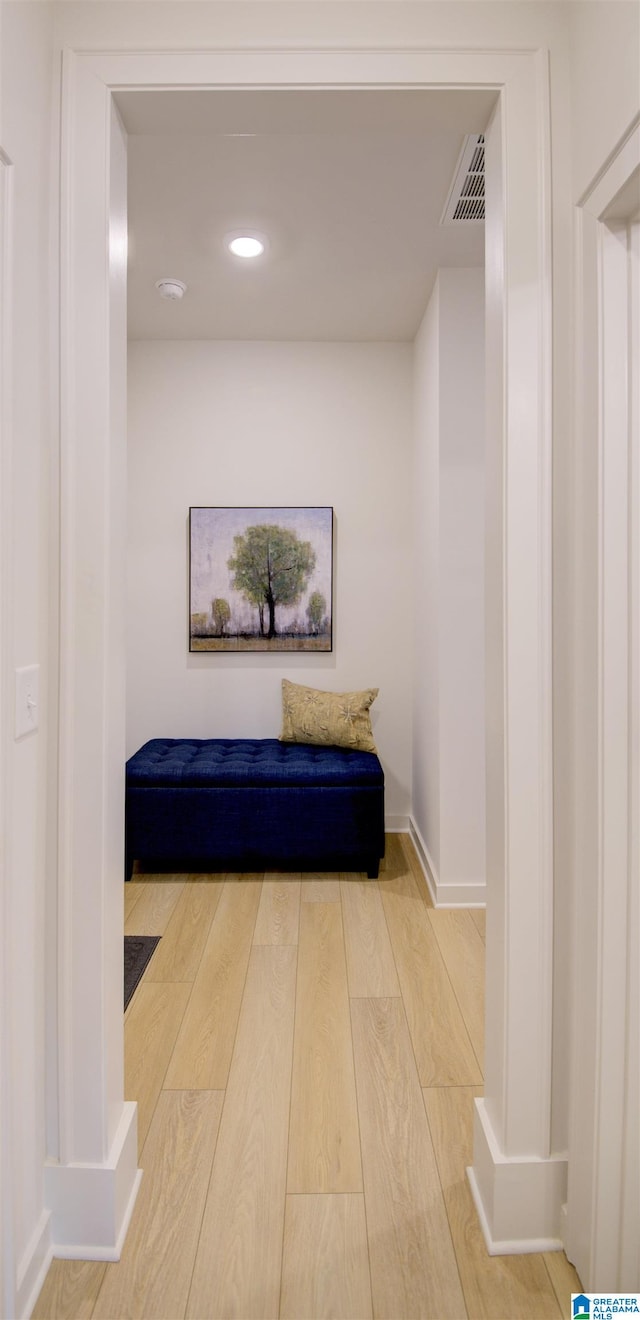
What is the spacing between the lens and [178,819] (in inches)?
127

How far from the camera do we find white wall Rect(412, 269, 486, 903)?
2949 millimetres

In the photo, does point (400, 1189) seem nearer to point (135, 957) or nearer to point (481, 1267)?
point (481, 1267)

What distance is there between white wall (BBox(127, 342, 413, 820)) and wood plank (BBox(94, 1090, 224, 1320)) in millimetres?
2300

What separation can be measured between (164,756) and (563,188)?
2863 millimetres

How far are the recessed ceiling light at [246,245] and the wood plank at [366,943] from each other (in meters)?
2.64

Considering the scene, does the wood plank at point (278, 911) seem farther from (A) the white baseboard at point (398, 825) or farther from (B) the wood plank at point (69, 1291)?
(B) the wood plank at point (69, 1291)

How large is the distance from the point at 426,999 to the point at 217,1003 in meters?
0.66

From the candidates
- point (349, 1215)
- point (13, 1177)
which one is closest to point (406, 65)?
point (13, 1177)

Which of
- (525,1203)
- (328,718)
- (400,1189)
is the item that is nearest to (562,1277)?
(525,1203)

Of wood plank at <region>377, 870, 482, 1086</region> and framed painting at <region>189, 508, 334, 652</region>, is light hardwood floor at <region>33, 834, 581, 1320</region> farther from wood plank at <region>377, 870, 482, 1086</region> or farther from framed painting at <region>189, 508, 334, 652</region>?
framed painting at <region>189, 508, 334, 652</region>

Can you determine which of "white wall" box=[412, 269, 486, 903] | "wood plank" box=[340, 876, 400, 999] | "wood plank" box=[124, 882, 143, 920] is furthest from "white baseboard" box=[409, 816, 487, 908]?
"wood plank" box=[124, 882, 143, 920]

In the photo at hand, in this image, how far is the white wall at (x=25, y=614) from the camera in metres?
1.17

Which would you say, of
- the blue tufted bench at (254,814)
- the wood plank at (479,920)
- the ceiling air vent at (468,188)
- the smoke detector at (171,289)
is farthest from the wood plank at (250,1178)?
the smoke detector at (171,289)

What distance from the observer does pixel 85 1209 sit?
4.47ft
